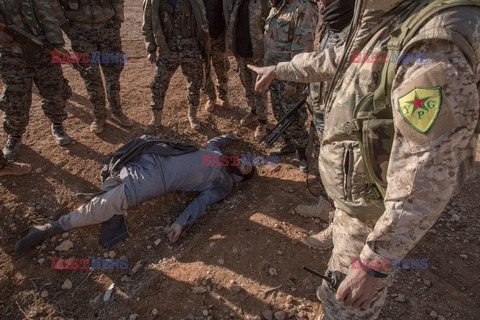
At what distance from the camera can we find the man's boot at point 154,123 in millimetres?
4262

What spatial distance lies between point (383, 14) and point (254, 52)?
110 inches

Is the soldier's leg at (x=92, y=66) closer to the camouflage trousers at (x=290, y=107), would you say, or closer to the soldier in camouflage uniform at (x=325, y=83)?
the camouflage trousers at (x=290, y=107)

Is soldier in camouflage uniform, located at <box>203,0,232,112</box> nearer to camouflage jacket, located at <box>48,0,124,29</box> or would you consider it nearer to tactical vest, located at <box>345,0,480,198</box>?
camouflage jacket, located at <box>48,0,124,29</box>

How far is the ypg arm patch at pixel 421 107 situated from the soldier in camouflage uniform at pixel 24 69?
351 centimetres

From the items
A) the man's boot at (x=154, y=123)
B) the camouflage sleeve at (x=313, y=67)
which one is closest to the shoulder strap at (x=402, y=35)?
the camouflage sleeve at (x=313, y=67)

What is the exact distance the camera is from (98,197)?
3.01 meters

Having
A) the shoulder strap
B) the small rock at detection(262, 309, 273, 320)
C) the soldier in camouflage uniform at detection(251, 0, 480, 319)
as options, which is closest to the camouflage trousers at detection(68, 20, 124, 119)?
the small rock at detection(262, 309, 273, 320)

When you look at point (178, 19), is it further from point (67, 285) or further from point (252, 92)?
point (67, 285)

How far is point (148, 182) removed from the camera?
10.2 feet

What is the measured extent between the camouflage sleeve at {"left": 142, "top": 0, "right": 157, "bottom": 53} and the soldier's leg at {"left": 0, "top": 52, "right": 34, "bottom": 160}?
4.22 ft

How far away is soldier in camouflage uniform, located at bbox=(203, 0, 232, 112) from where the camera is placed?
411 cm

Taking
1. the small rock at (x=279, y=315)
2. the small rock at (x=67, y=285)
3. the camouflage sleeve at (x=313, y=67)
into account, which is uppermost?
the camouflage sleeve at (x=313, y=67)

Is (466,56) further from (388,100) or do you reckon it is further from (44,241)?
(44,241)

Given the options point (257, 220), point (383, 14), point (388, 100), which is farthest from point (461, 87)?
point (257, 220)
